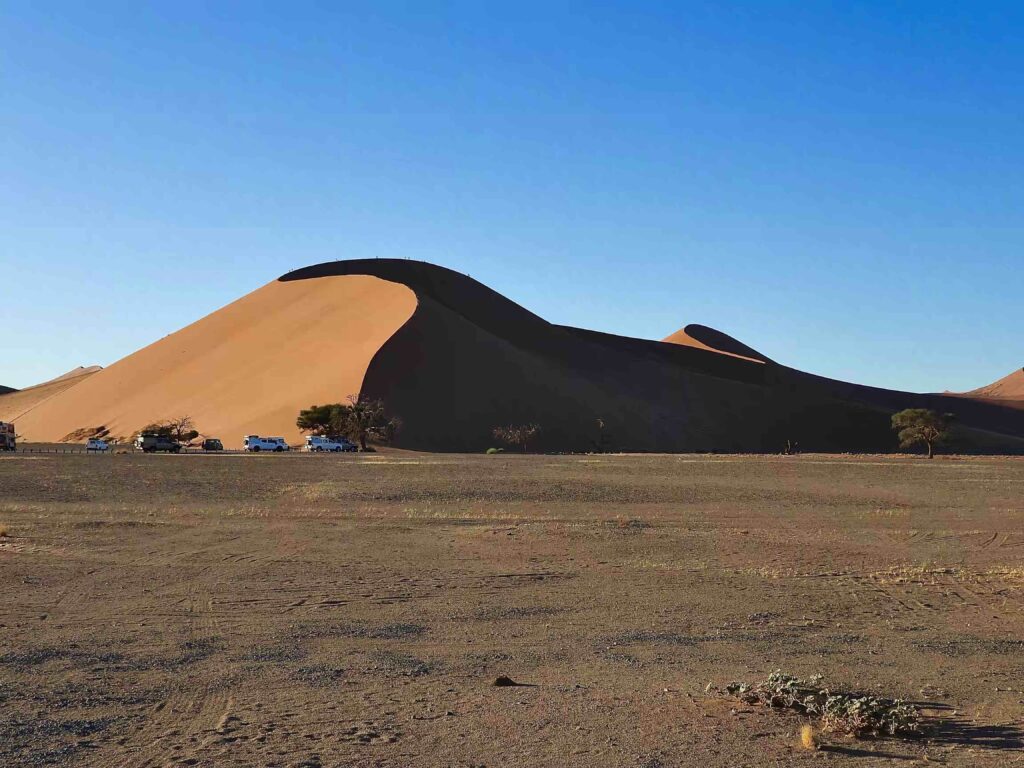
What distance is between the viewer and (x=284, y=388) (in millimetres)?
94812

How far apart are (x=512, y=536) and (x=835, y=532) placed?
609 cm

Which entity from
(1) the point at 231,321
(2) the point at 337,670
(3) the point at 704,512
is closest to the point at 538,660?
(2) the point at 337,670

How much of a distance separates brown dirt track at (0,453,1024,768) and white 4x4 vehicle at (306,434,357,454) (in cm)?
4691

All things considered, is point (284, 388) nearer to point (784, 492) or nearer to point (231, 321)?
point (231, 321)

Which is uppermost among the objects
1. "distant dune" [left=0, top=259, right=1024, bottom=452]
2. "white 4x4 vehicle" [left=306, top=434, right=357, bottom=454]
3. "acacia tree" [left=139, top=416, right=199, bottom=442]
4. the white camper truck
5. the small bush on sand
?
"distant dune" [left=0, top=259, right=1024, bottom=452]

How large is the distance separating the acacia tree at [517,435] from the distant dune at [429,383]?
1.18 metres

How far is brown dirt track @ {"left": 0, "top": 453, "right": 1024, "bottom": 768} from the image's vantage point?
710 centimetres

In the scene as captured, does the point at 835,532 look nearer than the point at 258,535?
No

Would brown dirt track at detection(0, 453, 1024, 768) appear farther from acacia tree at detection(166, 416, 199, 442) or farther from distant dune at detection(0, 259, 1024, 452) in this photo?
acacia tree at detection(166, 416, 199, 442)

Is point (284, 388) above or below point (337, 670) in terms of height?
above

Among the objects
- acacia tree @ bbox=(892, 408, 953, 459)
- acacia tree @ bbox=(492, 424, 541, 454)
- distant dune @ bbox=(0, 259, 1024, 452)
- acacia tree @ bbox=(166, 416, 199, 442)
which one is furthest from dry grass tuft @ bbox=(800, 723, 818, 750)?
acacia tree @ bbox=(166, 416, 199, 442)

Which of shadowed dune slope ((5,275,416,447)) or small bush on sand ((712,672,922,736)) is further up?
shadowed dune slope ((5,275,416,447))

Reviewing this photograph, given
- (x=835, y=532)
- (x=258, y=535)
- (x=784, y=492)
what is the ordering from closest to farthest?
(x=258, y=535)
(x=835, y=532)
(x=784, y=492)

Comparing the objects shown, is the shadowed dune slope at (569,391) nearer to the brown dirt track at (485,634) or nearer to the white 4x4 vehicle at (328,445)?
the white 4x4 vehicle at (328,445)
